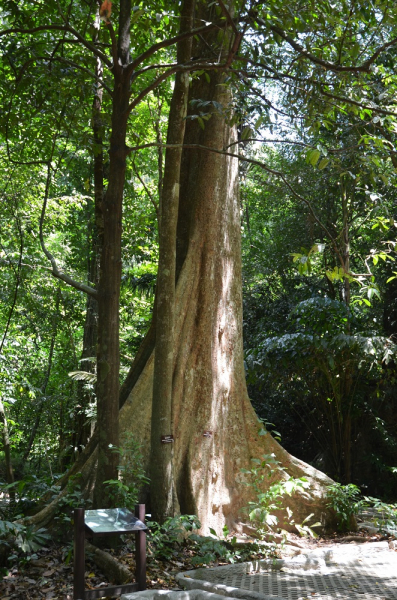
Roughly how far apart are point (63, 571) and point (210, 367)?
2.64 meters

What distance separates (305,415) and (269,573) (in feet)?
21.9

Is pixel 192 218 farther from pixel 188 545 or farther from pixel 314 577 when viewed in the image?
pixel 314 577

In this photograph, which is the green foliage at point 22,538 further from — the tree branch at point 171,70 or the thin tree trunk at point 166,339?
the tree branch at point 171,70

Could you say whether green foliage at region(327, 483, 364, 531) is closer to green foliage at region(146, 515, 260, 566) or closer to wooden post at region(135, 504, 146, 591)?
green foliage at region(146, 515, 260, 566)

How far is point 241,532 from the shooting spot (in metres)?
6.04

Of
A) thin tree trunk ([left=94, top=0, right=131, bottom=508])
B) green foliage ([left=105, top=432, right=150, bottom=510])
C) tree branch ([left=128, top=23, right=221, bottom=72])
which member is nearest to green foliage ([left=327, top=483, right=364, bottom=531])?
green foliage ([left=105, top=432, right=150, bottom=510])

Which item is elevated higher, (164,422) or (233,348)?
(233,348)

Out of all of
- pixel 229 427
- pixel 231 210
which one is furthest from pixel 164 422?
pixel 231 210

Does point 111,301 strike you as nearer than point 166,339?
Yes

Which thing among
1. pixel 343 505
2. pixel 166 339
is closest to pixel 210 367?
pixel 166 339

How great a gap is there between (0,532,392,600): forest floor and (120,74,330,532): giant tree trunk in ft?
3.12

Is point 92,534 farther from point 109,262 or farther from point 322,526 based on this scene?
point 322,526

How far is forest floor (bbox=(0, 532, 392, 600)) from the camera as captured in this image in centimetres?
409

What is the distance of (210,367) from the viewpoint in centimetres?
643
